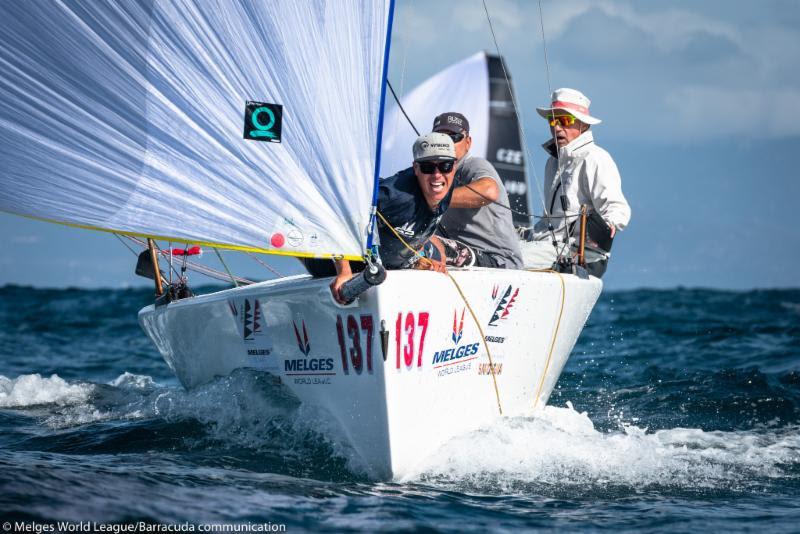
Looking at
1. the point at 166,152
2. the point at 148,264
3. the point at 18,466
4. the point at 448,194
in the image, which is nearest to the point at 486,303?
the point at 448,194

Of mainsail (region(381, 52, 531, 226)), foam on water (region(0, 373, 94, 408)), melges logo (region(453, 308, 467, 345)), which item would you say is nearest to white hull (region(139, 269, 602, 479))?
melges logo (region(453, 308, 467, 345))

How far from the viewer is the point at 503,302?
4555 mm

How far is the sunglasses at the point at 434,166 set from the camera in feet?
13.6

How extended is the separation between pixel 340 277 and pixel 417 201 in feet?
2.19

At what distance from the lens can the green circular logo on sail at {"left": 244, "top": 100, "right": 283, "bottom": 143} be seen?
3.74 metres

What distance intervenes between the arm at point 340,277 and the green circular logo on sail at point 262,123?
603 millimetres

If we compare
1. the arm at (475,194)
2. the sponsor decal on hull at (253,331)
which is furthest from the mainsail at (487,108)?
the sponsor decal on hull at (253,331)

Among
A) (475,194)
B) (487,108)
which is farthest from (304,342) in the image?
(487,108)

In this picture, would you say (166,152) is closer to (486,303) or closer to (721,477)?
(486,303)

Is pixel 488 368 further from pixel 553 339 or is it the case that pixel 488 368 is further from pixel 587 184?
pixel 587 184

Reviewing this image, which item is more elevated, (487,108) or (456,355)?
(487,108)

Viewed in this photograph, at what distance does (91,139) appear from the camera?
151 inches

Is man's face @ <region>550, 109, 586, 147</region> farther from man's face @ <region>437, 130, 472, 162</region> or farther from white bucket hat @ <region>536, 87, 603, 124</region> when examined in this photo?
man's face @ <region>437, 130, 472, 162</region>

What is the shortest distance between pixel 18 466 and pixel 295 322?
133cm
